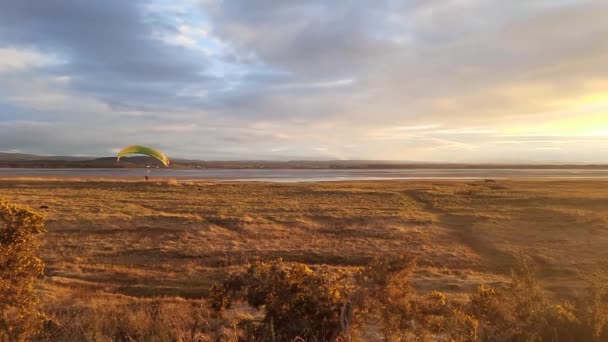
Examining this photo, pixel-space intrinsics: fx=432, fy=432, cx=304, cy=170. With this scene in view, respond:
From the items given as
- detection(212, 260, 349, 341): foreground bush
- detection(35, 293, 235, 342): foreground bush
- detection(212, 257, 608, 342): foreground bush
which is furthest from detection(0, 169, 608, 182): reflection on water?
detection(212, 257, 608, 342): foreground bush

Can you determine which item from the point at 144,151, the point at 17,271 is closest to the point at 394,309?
the point at 17,271

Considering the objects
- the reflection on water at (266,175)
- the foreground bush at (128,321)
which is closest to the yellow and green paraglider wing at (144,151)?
the reflection on water at (266,175)

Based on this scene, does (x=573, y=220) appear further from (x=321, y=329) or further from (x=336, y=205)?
(x=321, y=329)

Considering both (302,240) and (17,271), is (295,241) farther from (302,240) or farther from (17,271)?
(17,271)

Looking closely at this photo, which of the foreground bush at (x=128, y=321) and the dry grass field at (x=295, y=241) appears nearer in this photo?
the foreground bush at (x=128, y=321)

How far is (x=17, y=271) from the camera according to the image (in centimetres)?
649

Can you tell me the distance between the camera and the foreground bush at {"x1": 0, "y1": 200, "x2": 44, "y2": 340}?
20.6 ft

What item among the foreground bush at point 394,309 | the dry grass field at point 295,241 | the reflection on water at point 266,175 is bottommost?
the dry grass field at point 295,241

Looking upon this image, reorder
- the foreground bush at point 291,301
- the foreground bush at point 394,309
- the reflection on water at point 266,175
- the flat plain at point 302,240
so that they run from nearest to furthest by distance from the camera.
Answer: the foreground bush at point 394,309 < the foreground bush at point 291,301 < the flat plain at point 302,240 < the reflection on water at point 266,175

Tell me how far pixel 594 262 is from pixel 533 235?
5262 millimetres

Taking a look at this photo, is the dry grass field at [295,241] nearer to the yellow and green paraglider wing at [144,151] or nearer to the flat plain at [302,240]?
the flat plain at [302,240]

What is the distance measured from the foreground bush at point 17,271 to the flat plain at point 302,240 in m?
4.66

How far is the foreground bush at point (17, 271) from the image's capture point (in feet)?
20.6

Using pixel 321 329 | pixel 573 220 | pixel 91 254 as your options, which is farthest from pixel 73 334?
pixel 573 220
